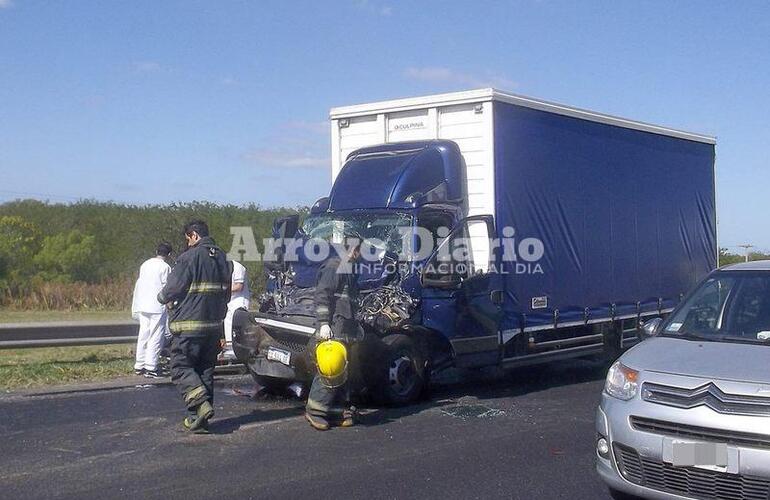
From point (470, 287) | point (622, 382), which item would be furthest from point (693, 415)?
point (470, 287)

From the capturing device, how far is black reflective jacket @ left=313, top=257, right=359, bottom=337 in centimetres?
865

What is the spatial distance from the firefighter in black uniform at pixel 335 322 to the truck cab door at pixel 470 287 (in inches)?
54.0

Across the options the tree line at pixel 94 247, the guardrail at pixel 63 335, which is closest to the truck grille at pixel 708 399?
the guardrail at pixel 63 335

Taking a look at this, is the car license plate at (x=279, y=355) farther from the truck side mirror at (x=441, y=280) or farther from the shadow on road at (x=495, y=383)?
the truck side mirror at (x=441, y=280)

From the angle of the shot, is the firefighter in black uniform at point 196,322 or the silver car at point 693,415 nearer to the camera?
the silver car at point 693,415

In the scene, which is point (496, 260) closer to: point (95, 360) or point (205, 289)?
point (205, 289)

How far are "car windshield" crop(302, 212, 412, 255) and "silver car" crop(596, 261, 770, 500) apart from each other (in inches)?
168

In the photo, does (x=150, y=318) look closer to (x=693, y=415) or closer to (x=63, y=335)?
(x=63, y=335)

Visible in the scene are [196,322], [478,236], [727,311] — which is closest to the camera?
[727,311]

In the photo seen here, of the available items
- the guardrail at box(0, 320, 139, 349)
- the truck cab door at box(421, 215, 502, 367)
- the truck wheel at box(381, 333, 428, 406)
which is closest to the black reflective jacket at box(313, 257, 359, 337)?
the truck wheel at box(381, 333, 428, 406)

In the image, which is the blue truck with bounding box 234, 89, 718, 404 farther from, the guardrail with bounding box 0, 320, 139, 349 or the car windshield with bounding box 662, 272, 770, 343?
the guardrail with bounding box 0, 320, 139, 349

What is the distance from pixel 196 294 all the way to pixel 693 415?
188 inches

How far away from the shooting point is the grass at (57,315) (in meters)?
23.2

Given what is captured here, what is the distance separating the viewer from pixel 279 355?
9.51 metres
